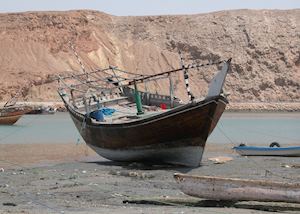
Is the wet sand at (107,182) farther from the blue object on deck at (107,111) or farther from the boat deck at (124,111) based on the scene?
the blue object on deck at (107,111)

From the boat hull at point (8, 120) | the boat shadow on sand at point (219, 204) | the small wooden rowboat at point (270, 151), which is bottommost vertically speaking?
the boat hull at point (8, 120)

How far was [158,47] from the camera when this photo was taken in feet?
337

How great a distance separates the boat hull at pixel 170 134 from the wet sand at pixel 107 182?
0.48m

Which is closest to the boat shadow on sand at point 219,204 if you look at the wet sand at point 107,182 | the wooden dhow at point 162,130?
the wet sand at point 107,182

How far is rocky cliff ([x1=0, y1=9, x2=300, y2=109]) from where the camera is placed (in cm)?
9131

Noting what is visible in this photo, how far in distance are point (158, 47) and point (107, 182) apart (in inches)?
3342

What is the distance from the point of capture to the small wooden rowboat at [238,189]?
12841 millimetres

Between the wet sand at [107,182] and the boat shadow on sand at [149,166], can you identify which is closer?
the wet sand at [107,182]

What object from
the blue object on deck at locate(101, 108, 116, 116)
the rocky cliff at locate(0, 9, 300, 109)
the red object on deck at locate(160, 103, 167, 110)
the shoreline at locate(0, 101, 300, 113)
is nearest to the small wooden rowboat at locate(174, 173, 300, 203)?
the blue object on deck at locate(101, 108, 116, 116)

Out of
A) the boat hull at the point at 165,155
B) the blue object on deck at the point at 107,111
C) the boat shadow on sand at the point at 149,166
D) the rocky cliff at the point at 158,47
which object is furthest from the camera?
the rocky cliff at the point at 158,47

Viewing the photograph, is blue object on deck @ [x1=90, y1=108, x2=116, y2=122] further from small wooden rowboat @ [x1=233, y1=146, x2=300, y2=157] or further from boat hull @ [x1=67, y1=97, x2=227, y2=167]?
small wooden rowboat @ [x1=233, y1=146, x2=300, y2=157]

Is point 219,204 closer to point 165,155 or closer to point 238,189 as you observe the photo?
point 238,189

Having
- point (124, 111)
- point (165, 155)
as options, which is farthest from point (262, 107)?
point (165, 155)

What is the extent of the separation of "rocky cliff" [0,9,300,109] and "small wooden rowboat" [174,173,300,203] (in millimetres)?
73969
